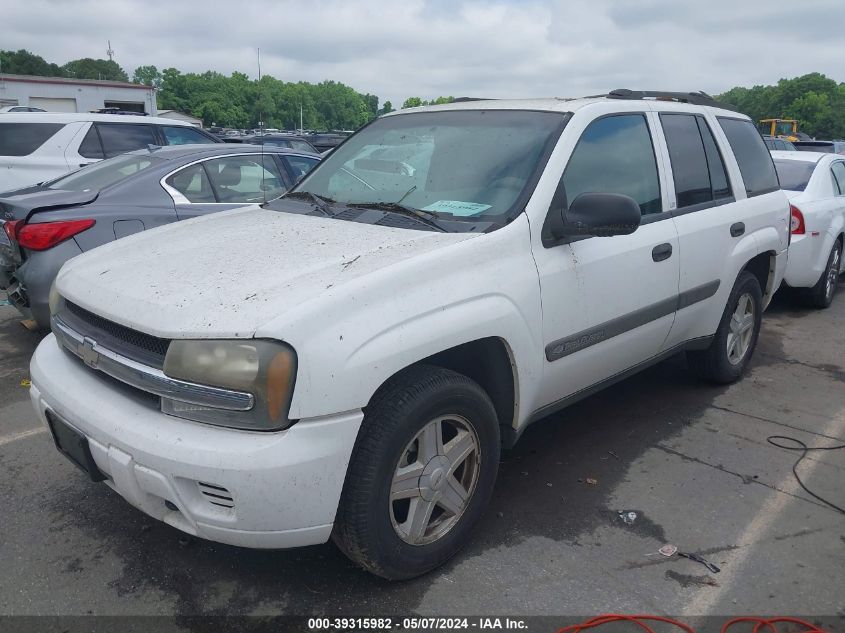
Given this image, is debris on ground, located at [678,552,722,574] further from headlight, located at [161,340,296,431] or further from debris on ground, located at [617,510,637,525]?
headlight, located at [161,340,296,431]

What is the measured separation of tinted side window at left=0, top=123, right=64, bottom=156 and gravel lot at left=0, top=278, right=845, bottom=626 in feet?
16.7

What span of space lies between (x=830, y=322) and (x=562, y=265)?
16.5 ft

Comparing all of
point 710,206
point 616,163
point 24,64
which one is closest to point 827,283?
point 710,206

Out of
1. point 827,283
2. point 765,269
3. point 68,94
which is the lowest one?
point 827,283

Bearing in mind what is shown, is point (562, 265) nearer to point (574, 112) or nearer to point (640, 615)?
point (574, 112)

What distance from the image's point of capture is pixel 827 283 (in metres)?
7.18

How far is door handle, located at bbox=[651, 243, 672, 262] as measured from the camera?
11.7 ft

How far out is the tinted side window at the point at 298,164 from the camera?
6.45 meters

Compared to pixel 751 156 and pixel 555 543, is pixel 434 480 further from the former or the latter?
pixel 751 156

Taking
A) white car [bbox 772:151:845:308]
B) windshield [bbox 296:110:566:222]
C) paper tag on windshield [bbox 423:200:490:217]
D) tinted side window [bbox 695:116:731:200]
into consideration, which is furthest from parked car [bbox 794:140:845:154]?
paper tag on windshield [bbox 423:200:490:217]

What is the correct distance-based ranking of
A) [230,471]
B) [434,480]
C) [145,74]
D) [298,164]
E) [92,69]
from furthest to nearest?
[145,74]
[92,69]
[298,164]
[434,480]
[230,471]

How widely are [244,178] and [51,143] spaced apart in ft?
12.1

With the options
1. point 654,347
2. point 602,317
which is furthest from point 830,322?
point 602,317

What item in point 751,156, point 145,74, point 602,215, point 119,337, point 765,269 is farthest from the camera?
point 145,74
